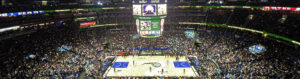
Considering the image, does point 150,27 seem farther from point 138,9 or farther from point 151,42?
point 151,42

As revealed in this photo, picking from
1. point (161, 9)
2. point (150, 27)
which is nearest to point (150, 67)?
point (150, 27)

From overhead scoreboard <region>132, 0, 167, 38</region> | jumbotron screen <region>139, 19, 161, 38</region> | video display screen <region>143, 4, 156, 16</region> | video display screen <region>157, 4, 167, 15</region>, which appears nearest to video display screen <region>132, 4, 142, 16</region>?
overhead scoreboard <region>132, 0, 167, 38</region>

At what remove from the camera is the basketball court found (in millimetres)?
22484

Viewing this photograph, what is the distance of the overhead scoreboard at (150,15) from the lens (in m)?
24.0

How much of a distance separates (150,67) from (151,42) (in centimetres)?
1175

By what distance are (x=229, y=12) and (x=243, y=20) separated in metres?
4.57

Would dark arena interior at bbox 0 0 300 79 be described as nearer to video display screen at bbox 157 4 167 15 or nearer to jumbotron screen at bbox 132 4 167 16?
jumbotron screen at bbox 132 4 167 16

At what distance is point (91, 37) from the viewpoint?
119 feet

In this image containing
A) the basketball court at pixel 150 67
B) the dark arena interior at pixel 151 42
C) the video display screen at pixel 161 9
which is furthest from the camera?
the video display screen at pixel 161 9

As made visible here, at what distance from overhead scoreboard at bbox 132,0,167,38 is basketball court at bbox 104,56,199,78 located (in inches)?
193

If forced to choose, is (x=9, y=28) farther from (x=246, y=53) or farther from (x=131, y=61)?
(x=246, y=53)

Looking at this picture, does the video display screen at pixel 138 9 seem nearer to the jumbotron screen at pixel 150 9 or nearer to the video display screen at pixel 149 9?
the jumbotron screen at pixel 150 9

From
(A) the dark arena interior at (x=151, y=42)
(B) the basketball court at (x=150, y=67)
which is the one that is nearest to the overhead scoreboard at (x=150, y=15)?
(A) the dark arena interior at (x=151, y=42)

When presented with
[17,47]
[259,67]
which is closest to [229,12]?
[259,67]
